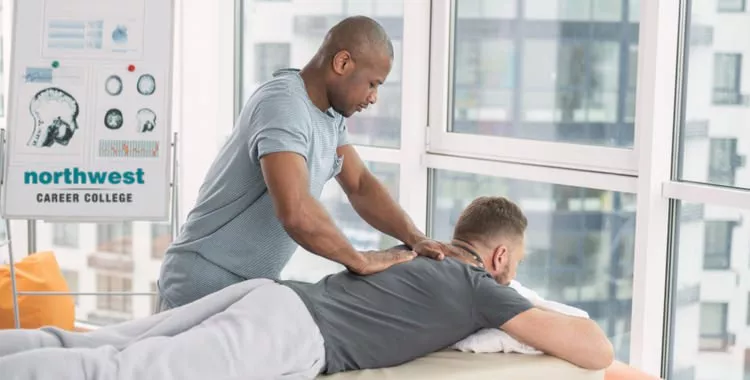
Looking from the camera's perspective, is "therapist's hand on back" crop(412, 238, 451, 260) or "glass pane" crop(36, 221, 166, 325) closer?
"therapist's hand on back" crop(412, 238, 451, 260)

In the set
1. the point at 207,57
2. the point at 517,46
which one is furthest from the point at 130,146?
the point at 517,46

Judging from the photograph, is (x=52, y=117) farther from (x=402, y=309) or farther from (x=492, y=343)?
(x=492, y=343)

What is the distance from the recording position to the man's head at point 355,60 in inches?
87.0

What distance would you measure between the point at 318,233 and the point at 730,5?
134cm

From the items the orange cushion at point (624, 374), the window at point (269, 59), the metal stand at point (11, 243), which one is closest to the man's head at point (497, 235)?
the orange cushion at point (624, 374)

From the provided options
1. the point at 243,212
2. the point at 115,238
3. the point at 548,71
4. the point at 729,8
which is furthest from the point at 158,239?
the point at 729,8

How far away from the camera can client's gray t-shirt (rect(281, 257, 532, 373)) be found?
210 cm

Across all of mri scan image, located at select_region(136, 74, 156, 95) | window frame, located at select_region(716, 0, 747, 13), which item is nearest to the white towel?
window frame, located at select_region(716, 0, 747, 13)

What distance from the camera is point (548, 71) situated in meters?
3.29

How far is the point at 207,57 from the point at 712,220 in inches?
93.3

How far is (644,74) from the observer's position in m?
2.84

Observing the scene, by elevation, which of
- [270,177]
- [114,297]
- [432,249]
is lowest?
[114,297]

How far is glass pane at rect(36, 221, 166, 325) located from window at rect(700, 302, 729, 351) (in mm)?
2686

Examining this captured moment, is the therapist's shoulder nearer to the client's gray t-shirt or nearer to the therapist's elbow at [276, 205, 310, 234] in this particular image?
the therapist's elbow at [276, 205, 310, 234]
